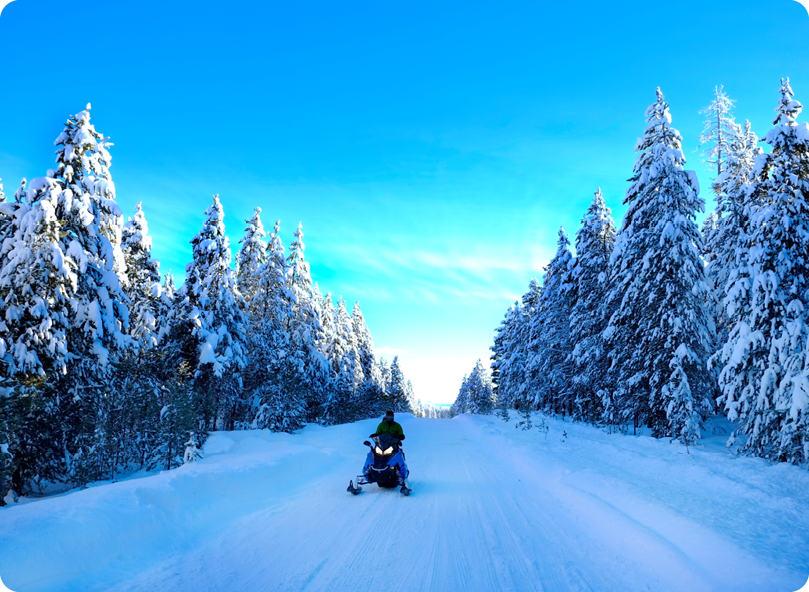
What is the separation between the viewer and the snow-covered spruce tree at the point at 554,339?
30.1 meters

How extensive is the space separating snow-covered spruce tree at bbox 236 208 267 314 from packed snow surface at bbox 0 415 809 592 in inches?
802

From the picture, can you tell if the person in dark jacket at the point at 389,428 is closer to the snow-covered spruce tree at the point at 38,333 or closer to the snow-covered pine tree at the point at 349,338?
the snow-covered spruce tree at the point at 38,333

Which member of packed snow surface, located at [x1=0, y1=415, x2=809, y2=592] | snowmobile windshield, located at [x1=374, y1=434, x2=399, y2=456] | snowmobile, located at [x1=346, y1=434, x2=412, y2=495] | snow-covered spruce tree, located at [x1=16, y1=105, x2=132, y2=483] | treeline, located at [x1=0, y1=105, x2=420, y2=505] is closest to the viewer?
packed snow surface, located at [x1=0, y1=415, x2=809, y2=592]

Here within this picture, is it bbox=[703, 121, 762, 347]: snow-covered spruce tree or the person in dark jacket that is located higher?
bbox=[703, 121, 762, 347]: snow-covered spruce tree

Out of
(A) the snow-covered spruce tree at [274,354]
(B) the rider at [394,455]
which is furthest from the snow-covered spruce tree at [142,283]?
(B) the rider at [394,455]

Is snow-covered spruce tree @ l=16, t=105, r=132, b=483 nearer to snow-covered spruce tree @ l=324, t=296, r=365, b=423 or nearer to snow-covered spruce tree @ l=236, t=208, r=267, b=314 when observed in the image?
snow-covered spruce tree @ l=236, t=208, r=267, b=314

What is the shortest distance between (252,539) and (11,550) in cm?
285

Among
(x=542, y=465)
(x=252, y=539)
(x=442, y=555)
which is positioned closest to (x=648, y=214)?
(x=542, y=465)

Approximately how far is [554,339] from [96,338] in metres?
28.6

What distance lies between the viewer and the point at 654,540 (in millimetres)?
5363

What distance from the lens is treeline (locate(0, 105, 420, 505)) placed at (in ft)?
34.7

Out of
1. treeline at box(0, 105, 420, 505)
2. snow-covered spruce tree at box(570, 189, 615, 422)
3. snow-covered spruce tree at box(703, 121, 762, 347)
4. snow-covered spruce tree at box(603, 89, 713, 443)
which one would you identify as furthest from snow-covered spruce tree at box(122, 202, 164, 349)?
snow-covered spruce tree at box(703, 121, 762, 347)

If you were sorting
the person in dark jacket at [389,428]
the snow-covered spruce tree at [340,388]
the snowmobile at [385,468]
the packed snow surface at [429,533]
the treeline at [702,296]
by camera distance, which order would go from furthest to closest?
the snow-covered spruce tree at [340,388]
the treeline at [702,296]
the person in dark jacket at [389,428]
the snowmobile at [385,468]
the packed snow surface at [429,533]

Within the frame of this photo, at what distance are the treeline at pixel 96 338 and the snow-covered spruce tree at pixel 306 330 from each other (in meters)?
6.53
